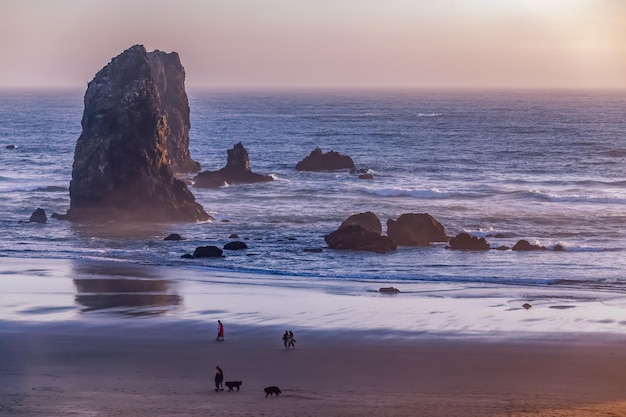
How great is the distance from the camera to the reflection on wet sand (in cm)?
4334

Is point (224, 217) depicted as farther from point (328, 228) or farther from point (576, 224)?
point (576, 224)

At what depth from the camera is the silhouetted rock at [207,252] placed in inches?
2251

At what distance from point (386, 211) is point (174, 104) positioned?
36.4 metres

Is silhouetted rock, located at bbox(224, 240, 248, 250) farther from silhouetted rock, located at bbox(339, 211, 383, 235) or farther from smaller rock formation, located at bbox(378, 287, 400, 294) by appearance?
smaller rock formation, located at bbox(378, 287, 400, 294)

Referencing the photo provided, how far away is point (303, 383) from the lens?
3145cm

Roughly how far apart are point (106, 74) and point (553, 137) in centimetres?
10203

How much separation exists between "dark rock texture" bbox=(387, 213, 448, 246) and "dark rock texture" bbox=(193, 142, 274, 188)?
1287 inches

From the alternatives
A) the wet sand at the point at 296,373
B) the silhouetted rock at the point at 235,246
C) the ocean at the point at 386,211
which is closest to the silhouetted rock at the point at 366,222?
the ocean at the point at 386,211

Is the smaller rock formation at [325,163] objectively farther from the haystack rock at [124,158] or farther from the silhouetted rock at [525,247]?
the silhouetted rock at [525,247]

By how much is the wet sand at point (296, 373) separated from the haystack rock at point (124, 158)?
30.7 metres

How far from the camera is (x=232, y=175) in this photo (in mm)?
95688

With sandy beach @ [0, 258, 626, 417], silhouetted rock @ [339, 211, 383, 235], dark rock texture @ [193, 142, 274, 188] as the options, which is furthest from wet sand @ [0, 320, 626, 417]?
dark rock texture @ [193, 142, 274, 188]

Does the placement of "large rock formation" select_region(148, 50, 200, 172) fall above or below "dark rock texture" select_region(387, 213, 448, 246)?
above

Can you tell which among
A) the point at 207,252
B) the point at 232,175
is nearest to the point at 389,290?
the point at 207,252
